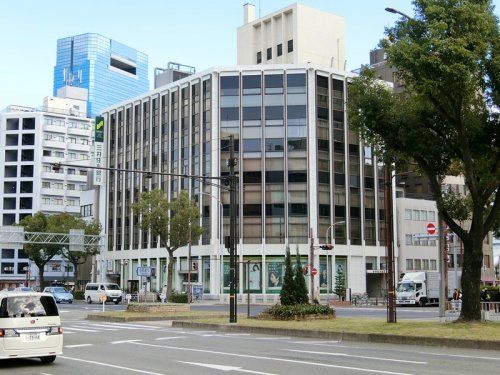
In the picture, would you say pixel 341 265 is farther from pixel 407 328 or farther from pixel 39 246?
pixel 407 328

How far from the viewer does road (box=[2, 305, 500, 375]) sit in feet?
44.5

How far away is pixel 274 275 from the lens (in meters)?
69.1

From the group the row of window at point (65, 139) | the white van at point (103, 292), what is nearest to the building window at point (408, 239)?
the white van at point (103, 292)

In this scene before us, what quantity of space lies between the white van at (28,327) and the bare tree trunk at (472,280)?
14049mm

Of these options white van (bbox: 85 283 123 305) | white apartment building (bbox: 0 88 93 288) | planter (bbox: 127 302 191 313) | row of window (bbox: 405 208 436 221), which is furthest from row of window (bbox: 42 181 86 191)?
planter (bbox: 127 302 191 313)

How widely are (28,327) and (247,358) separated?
16.6ft

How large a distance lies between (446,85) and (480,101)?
3.38 m

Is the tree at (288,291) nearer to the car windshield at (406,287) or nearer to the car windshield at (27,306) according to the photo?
the car windshield at (27,306)

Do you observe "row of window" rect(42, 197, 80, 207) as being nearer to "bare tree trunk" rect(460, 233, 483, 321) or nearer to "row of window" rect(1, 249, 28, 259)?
"row of window" rect(1, 249, 28, 259)

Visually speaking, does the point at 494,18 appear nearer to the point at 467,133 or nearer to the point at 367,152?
the point at 467,133

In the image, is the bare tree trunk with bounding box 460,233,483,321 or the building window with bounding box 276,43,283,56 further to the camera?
the building window with bounding box 276,43,283,56

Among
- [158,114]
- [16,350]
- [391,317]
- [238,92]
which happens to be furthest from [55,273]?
[16,350]

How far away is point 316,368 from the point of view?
1383 cm

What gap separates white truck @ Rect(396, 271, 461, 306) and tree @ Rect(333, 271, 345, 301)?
776 cm
